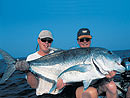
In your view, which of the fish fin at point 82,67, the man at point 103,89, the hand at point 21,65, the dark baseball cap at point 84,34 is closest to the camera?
the fish fin at point 82,67

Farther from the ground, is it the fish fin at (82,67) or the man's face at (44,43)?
the man's face at (44,43)

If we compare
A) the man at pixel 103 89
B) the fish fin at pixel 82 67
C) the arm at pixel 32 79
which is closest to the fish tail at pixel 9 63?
the arm at pixel 32 79

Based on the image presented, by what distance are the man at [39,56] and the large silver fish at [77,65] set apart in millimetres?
371

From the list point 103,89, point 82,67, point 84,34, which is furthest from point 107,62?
point 84,34

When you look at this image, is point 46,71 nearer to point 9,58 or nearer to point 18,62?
point 18,62

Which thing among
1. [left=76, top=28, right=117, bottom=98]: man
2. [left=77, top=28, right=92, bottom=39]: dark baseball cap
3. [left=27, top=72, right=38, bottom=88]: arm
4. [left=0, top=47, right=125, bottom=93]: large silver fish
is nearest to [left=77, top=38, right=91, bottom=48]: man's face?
[left=77, top=28, right=92, bottom=39]: dark baseball cap

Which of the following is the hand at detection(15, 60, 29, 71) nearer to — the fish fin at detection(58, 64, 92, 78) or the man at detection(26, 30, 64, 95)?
the man at detection(26, 30, 64, 95)

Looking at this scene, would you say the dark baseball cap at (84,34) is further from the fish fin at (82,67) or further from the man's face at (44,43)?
the fish fin at (82,67)

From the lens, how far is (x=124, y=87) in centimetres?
434

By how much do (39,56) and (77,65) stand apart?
1.60 metres

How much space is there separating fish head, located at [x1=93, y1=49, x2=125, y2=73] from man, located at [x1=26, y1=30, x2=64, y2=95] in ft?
4.16

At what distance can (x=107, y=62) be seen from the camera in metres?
2.91

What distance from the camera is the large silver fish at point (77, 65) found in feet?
9.30

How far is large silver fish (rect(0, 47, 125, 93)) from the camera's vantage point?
2.83 meters
